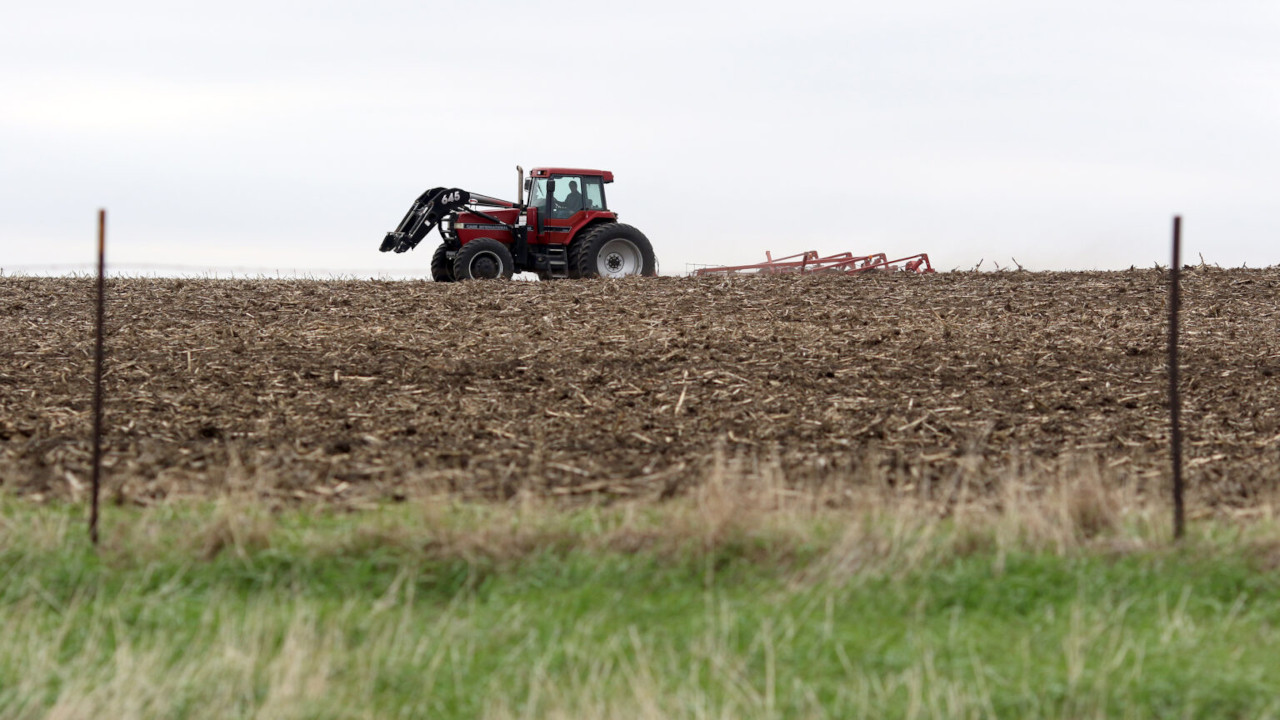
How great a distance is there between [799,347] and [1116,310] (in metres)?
4.80

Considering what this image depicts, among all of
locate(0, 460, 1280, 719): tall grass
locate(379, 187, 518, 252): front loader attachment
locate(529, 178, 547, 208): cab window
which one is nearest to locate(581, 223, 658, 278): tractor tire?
locate(529, 178, 547, 208): cab window

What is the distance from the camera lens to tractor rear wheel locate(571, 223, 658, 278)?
61.9 ft

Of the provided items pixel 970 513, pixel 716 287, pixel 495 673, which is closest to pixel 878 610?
pixel 970 513

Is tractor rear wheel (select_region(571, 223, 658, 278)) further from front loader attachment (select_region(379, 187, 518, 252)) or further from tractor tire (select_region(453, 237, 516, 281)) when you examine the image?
front loader attachment (select_region(379, 187, 518, 252))

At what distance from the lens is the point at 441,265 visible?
19.9 meters

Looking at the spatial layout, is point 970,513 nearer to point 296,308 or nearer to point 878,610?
point 878,610

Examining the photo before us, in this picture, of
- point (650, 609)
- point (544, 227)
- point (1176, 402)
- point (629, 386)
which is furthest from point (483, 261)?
point (650, 609)

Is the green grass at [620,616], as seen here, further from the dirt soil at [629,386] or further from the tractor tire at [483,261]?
the tractor tire at [483,261]

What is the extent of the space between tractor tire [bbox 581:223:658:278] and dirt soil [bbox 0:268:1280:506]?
7.22 ft

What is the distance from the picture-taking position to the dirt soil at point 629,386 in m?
7.58

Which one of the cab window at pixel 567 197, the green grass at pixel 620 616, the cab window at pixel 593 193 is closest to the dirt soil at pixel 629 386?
the green grass at pixel 620 616

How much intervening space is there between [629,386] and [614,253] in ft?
32.4

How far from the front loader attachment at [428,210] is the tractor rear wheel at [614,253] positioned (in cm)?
179

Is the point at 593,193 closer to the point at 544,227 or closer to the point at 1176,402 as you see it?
the point at 544,227
